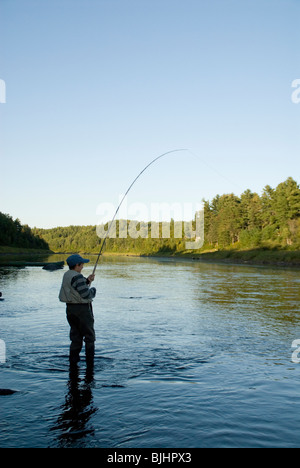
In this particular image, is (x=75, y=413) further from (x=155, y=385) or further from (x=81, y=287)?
(x=81, y=287)

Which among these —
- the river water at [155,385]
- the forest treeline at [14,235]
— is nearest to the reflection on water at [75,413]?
the river water at [155,385]

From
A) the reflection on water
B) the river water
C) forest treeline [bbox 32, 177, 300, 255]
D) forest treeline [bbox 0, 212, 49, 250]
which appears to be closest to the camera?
the reflection on water

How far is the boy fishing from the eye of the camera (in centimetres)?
831

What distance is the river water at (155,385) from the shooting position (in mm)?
5824

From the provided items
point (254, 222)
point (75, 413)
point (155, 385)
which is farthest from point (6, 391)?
point (254, 222)

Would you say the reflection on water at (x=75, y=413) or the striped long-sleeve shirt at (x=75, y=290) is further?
the striped long-sleeve shirt at (x=75, y=290)

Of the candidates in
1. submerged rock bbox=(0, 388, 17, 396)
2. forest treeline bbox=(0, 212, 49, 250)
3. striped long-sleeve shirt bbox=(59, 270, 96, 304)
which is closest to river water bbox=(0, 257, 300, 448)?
submerged rock bbox=(0, 388, 17, 396)

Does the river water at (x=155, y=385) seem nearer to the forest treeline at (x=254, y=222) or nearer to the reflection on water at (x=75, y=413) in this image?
the reflection on water at (x=75, y=413)

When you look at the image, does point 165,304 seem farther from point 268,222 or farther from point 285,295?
point 268,222

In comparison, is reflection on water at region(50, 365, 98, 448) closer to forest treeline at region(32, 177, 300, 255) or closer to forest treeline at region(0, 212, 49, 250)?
forest treeline at region(32, 177, 300, 255)

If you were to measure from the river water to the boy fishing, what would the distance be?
64 cm

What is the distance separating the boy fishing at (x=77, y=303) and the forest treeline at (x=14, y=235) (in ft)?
422

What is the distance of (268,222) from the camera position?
10931cm
